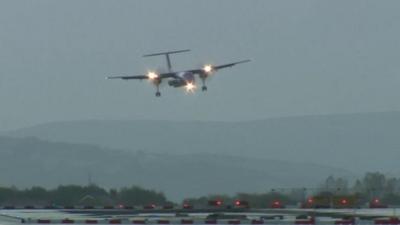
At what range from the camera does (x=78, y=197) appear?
422 ft

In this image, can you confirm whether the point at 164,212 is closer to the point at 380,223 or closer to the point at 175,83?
the point at 175,83

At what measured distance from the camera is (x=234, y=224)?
68.1m

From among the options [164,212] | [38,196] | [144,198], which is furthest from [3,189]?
[164,212]

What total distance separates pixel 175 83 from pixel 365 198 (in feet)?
74.4

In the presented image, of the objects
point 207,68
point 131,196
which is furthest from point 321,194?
point 131,196

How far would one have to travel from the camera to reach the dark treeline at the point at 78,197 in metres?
124

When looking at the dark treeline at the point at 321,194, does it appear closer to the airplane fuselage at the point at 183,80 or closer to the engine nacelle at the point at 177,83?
the airplane fuselage at the point at 183,80

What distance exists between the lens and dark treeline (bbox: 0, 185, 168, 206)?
408 feet

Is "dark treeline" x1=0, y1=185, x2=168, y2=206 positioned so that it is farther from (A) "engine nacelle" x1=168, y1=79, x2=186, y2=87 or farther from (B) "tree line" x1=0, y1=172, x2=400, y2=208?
(A) "engine nacelle" x1=168, y1=79, x2=186, y2=87

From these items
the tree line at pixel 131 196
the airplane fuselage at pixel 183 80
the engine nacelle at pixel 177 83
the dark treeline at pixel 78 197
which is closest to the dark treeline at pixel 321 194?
the tree line at pixel 131 196

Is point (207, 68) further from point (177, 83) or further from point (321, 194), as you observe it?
point (321, 194)

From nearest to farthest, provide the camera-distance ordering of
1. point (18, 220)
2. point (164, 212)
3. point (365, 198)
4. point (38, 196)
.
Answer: point (18, 220)
point (164, 212)
point (365, 198)
point (38, 196)

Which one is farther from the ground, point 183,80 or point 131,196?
point 183,80

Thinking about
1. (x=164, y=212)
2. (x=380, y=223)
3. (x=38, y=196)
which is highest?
(x=38, y=196)
